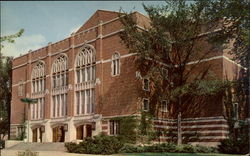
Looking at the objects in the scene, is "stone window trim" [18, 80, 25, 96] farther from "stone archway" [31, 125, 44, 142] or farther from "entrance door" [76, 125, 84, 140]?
"entrance door" [76, 125, 84, 140]

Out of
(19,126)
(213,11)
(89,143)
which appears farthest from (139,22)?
(19,126)

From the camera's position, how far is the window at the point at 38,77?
47469mm

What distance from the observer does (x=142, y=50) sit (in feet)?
107

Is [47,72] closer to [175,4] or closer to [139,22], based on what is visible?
[139,22]

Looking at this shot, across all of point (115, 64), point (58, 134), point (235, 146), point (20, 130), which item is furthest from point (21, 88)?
point (235, 146)

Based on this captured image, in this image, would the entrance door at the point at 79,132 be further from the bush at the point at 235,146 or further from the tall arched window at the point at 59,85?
the bush at the point at 235,146

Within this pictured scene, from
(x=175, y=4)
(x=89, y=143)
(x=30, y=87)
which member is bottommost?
(x=89, y=143)

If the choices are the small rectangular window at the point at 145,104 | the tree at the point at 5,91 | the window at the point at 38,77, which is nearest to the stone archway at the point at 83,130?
the small rectangular window at the point at 145,104

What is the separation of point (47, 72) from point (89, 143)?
64.5ft

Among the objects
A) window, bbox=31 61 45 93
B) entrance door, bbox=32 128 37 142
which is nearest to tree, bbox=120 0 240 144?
window, bbox=31 61 45 93

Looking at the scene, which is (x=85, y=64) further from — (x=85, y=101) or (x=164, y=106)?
(x=164, y=106)

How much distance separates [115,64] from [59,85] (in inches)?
397

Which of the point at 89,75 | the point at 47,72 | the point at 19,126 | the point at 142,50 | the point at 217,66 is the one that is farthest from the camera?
the point at 19,126

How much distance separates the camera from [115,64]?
37094mm
